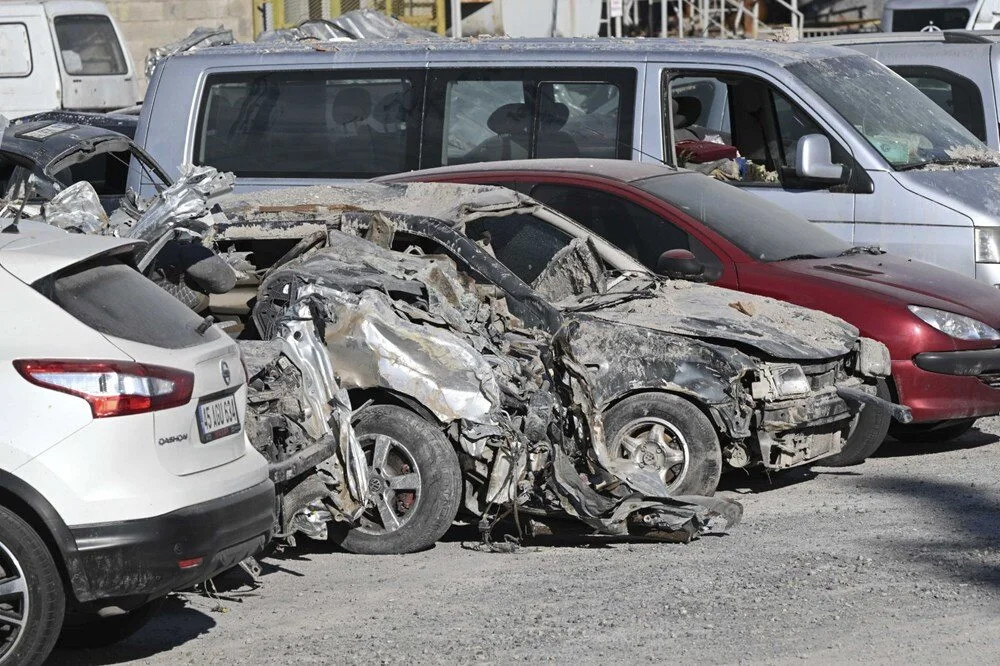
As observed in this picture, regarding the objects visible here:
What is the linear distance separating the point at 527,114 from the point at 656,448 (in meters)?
3.77

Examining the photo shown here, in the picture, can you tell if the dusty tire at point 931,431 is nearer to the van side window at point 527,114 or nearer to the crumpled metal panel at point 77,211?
the van side window at point 527,114

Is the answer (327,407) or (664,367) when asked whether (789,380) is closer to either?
(664,367)

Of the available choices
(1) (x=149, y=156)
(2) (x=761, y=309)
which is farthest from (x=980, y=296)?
(1) (x=149, y=156)

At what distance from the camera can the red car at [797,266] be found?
26.4 feet

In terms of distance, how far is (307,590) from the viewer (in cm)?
614

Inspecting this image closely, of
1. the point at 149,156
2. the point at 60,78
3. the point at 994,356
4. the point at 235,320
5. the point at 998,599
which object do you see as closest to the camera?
the point at 998,599

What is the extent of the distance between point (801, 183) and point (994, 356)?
2147mm

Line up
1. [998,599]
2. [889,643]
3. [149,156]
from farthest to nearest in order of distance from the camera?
[149,156] < [998,599] < [889,643]

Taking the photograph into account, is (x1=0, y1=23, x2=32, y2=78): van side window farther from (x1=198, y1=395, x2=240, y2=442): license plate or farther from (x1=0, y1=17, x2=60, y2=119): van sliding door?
(x1=198, y1=395, x2=240, y2=442): license plate

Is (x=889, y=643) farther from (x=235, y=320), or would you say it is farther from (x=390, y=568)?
(x=235, y=320)

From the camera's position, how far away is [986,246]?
9.41 metres

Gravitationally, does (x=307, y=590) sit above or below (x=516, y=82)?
below

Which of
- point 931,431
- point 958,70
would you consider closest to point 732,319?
point 931,431

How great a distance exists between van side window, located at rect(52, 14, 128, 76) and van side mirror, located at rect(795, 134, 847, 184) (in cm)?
1241
